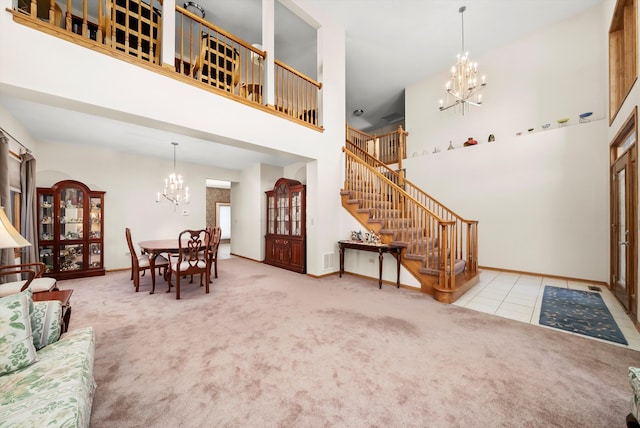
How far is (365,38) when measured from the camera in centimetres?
547

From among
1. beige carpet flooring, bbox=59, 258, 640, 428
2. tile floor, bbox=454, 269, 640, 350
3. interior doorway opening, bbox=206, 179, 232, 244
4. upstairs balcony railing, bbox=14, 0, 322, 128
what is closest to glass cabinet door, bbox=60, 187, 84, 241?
beige carpet flooring, bbox=59, 258, 640, 428

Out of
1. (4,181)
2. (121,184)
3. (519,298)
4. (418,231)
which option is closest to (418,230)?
(418,231)

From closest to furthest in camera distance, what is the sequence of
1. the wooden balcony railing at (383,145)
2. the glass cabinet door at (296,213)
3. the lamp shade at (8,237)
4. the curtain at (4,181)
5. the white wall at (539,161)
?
1. the lamp shade at (8,237)
2. the curtain at (4,181)
3. the white wall at (539,161)
4. the glass cabinet door at (296,213)
5. the wooden balcony railing at (383,145)

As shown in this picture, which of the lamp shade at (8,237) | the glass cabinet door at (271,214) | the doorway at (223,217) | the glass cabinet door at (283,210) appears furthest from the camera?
the doorway at (223,217)

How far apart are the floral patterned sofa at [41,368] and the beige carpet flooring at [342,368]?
0.45m

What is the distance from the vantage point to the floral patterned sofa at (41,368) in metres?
0.98

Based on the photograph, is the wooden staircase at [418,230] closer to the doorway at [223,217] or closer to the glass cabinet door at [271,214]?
the glass cabinet door at [271,214]

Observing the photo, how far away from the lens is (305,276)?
5070 millimetres

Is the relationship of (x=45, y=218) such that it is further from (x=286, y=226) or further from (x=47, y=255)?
(x=286, y=226)

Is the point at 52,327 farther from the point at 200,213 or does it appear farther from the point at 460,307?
the point at 200,213

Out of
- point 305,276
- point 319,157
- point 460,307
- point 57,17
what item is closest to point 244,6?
point 57,17

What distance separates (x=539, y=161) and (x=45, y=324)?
7.27 metres

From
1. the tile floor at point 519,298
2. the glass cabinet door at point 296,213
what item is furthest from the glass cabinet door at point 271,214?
the tile floor at point 519,298

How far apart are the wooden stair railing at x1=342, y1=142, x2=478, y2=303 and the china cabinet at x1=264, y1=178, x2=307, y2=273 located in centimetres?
120
